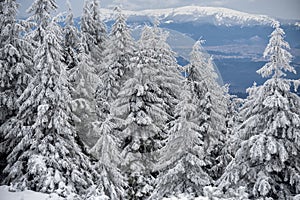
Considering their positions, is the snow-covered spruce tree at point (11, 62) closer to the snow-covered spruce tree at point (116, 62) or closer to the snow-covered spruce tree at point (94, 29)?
the snow-covered spruce tree at point (116, 62)

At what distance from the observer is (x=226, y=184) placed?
1337 centimetres


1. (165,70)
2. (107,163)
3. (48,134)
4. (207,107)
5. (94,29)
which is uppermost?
(94,29)

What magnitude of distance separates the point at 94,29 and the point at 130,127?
12364 mm

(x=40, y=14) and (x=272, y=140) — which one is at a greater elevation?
(x=40, y=14)

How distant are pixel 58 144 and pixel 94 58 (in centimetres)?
1311

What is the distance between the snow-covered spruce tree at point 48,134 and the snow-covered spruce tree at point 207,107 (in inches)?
338

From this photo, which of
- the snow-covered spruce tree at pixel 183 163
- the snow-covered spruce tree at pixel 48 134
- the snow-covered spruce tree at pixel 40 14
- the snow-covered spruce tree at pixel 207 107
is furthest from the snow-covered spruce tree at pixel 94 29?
the snow-covered spruce tree at pixel 183 163

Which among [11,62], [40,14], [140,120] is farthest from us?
[140,120]

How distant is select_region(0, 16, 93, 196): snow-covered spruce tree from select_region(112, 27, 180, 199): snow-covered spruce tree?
3332mm

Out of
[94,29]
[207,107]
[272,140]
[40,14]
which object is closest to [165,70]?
[207,107]

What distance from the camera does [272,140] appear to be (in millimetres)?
12430

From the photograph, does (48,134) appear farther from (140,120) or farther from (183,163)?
(183,163)

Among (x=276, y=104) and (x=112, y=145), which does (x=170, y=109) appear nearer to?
(x=112, y=145)

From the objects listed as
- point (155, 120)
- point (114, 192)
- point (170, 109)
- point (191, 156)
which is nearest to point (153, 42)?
point (170, 109)
